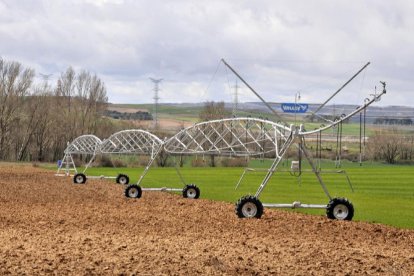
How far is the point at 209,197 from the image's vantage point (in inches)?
1189

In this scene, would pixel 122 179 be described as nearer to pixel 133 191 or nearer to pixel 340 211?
pixel 133 191

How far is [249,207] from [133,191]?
953cm

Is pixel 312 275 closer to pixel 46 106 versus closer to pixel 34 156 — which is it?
pixel 34 156

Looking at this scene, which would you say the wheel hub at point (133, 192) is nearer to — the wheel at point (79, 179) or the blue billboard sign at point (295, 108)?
the blue billboard sign at point (295, 108)

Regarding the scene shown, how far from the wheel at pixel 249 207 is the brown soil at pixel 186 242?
1.35 feet

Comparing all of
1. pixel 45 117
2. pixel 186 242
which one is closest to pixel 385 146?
pixel 45 117

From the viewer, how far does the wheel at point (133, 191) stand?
1136 inches

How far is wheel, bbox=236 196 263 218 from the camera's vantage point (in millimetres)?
20281

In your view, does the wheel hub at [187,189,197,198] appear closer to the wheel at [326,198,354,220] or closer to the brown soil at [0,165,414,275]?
the brown soil at [0,165,414,275]

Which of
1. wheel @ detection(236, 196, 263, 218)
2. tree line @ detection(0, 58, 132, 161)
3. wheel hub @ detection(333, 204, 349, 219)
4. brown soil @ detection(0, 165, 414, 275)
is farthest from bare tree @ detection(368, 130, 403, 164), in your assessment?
wheel @ detection(236, 196, 263, 218)

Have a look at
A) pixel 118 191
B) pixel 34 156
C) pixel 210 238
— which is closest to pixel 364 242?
pixel 210 238

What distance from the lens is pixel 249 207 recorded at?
66.9ft

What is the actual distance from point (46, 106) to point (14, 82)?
6.87 meters

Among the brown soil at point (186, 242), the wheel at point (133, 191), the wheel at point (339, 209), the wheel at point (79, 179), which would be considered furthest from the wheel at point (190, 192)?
the wheel at point (79, 179)
